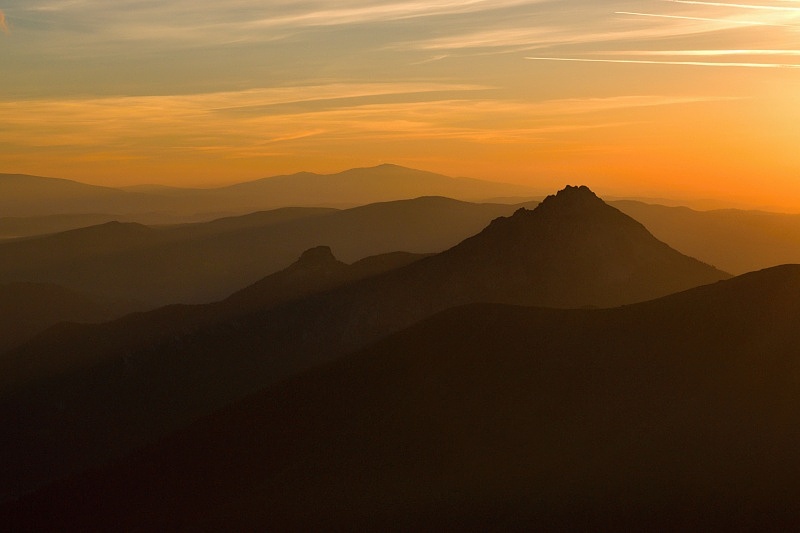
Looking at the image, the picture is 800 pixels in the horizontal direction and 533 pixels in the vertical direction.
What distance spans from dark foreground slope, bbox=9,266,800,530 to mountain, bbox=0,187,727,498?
3076cm

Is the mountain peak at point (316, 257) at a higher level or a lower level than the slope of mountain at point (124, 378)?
higher

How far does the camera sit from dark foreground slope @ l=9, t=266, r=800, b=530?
129 feet

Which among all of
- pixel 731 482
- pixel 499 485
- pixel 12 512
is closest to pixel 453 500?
pixel 499 485

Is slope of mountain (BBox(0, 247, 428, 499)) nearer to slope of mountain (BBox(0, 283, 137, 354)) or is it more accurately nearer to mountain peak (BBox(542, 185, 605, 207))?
mountain peak (BBox(542, 185, 605, 207))

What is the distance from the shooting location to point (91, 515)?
49.8 meters

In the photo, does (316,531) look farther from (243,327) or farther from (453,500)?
(243,327)

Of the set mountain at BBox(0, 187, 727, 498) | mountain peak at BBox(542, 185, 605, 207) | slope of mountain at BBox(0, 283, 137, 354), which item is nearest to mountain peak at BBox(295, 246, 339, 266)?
mountain at BBox(0, 187, 727, 498)

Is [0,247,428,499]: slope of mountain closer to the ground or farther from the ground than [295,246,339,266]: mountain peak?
closer to the ground

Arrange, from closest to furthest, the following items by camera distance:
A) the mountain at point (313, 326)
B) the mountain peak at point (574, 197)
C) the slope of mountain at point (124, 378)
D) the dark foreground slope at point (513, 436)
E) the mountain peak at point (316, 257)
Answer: the dark foreground slope at point (513, 436) < the slope of mountain at point (124, 378) < the mountain at point (313, 326) < the mountain peak at point (574, 197) < the mountain peak at point (316, 257)

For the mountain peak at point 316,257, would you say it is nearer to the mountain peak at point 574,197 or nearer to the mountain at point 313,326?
the mountain at point 313,326

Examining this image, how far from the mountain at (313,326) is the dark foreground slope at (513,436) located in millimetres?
30763

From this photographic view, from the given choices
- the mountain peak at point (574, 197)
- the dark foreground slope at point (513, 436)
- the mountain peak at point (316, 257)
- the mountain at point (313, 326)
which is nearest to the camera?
the dark foreground slope at point (513, 436)

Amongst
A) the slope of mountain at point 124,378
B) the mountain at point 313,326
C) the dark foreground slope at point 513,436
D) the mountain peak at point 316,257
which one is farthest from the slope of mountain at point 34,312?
the dark foreground slope at point 513,436

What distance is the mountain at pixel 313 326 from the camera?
89188 millimetres
